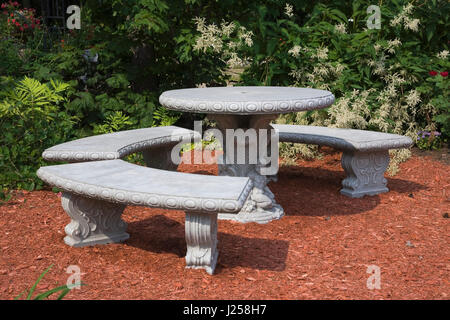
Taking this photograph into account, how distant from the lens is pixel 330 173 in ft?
20.8

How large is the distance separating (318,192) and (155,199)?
2.72 m

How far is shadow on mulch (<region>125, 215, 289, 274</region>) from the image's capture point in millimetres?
3732

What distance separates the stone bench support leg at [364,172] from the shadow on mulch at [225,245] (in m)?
1.56

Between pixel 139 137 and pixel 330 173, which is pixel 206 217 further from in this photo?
pixel 330 173

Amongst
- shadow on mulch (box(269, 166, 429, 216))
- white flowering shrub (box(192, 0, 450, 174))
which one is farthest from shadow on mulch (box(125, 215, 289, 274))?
white flowering shrub (box(192, 0, 450, 174))

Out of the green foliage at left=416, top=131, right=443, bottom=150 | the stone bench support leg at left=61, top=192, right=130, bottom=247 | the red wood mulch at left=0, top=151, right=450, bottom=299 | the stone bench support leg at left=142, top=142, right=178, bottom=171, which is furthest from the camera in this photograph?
the green foliage at left=416, top=131, right=443, bottom=150

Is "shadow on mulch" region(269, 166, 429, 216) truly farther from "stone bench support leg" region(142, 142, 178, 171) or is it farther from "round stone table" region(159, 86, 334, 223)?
"stone bench support leg" region(142, 142, 178, 171)

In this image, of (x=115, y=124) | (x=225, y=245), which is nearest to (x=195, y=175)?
(x=225, y=245)

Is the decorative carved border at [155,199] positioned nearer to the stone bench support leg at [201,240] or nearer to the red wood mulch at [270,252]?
the stone bench support leg at [201,240]

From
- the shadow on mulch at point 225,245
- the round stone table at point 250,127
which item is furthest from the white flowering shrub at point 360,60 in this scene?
the shadow on mulch at point 225,245

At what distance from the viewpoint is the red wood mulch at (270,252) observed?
3.26 meters

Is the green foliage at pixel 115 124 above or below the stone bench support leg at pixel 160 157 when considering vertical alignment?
above

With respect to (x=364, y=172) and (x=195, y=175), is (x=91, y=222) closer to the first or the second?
(x=195, y=175)
